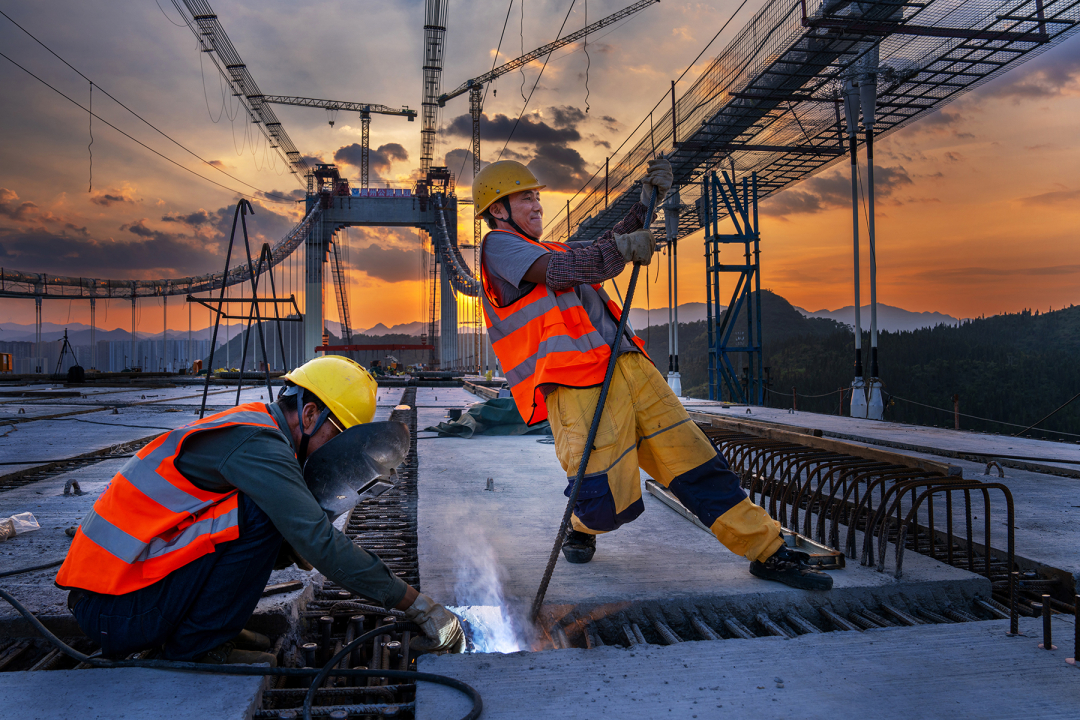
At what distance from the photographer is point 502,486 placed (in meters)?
4.66

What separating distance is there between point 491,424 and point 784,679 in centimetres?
630

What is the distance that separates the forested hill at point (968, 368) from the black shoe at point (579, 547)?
109ft

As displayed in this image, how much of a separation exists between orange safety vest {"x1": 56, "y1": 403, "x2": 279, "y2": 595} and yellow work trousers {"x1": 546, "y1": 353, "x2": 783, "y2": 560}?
3.99 ft

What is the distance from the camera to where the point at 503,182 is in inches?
107

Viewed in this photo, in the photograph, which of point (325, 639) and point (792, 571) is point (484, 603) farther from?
point (792, 571)

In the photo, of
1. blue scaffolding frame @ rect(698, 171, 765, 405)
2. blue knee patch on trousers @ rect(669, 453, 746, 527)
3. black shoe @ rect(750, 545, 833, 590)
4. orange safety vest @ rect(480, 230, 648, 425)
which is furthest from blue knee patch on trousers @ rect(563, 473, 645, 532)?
blue scaffolding frame @ rect(698, 171, 765, 405)

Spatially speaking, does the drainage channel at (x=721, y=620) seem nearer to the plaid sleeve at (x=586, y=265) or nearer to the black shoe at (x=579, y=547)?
the black shoe at (x=579, y=547)

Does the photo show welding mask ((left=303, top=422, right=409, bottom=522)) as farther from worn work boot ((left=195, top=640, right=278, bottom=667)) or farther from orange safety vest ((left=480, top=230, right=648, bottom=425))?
orange safety vest ((left=480, top=230, right=648, bottom=425))

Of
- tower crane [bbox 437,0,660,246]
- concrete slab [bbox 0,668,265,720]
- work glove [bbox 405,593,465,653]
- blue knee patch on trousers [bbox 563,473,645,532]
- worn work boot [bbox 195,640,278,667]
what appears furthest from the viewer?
tower crane [bbox 437,0,660,246]

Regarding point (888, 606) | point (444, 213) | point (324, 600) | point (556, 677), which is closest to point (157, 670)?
point (324, 600)

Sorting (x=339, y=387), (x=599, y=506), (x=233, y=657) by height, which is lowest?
(x=233, y=657)

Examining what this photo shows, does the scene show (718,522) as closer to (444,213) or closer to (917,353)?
(917,353)

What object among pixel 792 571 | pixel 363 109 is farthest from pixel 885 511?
pixel 363 109

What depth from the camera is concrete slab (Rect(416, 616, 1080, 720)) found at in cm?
162
